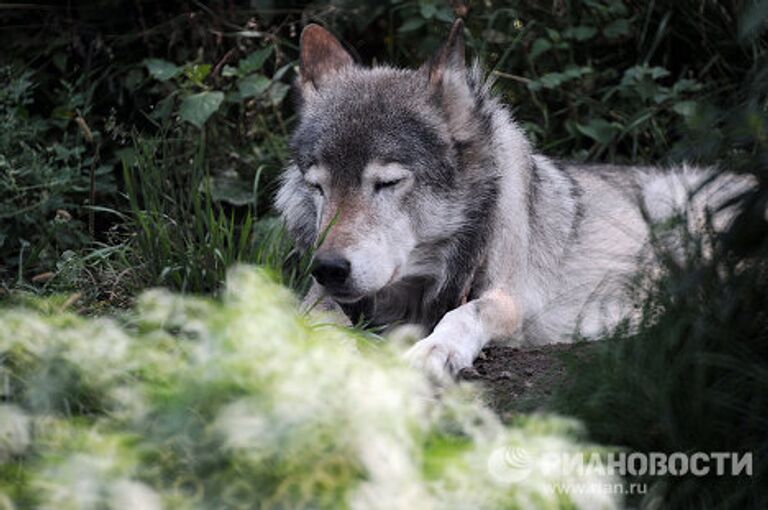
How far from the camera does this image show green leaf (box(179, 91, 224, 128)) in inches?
229

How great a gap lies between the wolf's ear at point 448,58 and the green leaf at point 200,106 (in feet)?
5.35

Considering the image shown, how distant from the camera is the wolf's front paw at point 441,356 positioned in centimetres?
380

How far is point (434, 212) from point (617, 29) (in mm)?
2838

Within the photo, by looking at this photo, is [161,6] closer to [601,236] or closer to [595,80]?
[595,80]

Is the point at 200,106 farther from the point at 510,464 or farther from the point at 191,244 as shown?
the point at 510,464

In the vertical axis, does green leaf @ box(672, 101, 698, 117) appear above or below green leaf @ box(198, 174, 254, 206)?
above

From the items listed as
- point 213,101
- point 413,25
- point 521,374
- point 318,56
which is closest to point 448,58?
point 318,56

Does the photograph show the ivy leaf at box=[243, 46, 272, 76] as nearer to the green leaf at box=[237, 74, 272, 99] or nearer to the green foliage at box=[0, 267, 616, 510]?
the green leaf at box=[237, 74, 272, 99]

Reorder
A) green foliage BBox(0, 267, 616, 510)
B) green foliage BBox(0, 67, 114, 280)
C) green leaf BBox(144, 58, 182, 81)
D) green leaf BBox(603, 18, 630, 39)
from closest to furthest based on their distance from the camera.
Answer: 1. green foliage BBox(0, 267, 616, 510)
2. green foliage BBox(0, 67, 114, 280)
3. green leaf BBox(144, 58, 182, 81)
4. green leaf BBox(603, 18, 630, 39)

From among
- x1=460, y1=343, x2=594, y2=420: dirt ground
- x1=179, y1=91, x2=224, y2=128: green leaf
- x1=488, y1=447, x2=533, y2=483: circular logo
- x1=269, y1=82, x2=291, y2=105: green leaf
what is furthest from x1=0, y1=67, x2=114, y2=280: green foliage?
x1=488, y1=447, x2=533, y2=483: circular logo

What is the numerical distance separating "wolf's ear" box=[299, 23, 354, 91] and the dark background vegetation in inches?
17.8

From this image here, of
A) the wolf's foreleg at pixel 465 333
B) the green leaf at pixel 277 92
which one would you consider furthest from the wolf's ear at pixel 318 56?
the green leaf at pixel 277 92

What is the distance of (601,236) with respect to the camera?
5293mm

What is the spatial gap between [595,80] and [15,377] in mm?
4957
